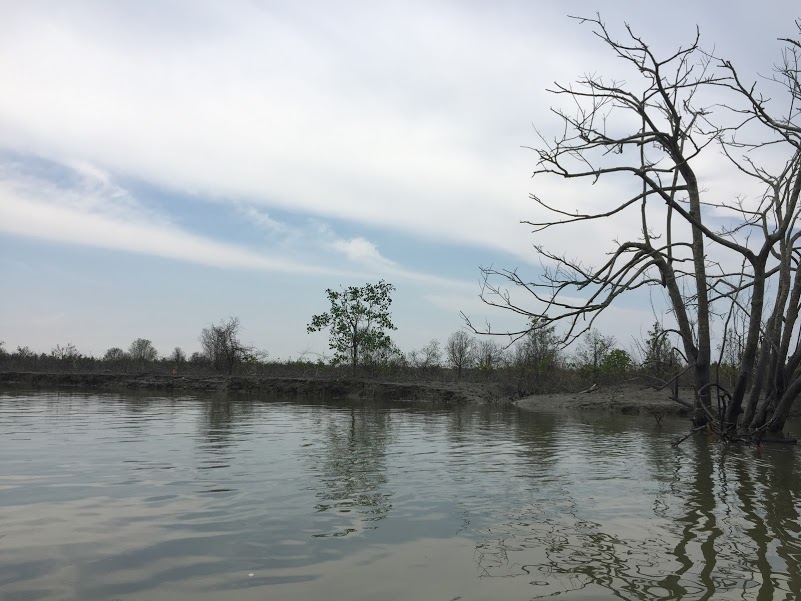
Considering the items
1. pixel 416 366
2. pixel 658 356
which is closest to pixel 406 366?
pixel 416 366

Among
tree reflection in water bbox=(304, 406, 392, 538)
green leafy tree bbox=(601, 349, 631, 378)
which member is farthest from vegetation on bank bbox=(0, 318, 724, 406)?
tree reflection in water bbox=(304, 406, 392, 538)

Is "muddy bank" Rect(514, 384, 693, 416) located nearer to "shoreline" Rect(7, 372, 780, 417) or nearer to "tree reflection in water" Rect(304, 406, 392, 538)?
"shoreline" Rect(7, 372, 780, 417)

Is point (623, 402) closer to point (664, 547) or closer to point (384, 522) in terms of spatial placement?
point (664, 547)

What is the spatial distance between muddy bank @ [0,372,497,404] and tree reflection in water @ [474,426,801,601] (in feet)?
77.7

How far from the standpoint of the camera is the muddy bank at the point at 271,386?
3198 cm

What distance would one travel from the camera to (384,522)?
563 centimetres

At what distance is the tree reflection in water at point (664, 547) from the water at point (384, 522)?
0.02 metres

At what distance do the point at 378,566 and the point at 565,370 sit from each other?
38487mm

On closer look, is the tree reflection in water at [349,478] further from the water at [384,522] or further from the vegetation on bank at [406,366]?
the vegetation on bank at [406,366]

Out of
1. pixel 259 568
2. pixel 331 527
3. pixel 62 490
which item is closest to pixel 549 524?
pixel 331 527

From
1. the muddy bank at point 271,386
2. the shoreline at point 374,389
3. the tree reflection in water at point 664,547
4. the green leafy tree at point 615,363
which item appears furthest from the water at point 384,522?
the green leafy tree at point 615,363

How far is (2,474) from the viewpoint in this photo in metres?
7.45

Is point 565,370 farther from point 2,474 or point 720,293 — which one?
A: point 2,474

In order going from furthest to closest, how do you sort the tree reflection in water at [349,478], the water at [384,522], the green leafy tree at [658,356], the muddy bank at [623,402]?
the muddy bank at [623,402], the green leafy tree at [658,356], the tree reflection in water at [349,478], the water at [384,522]
